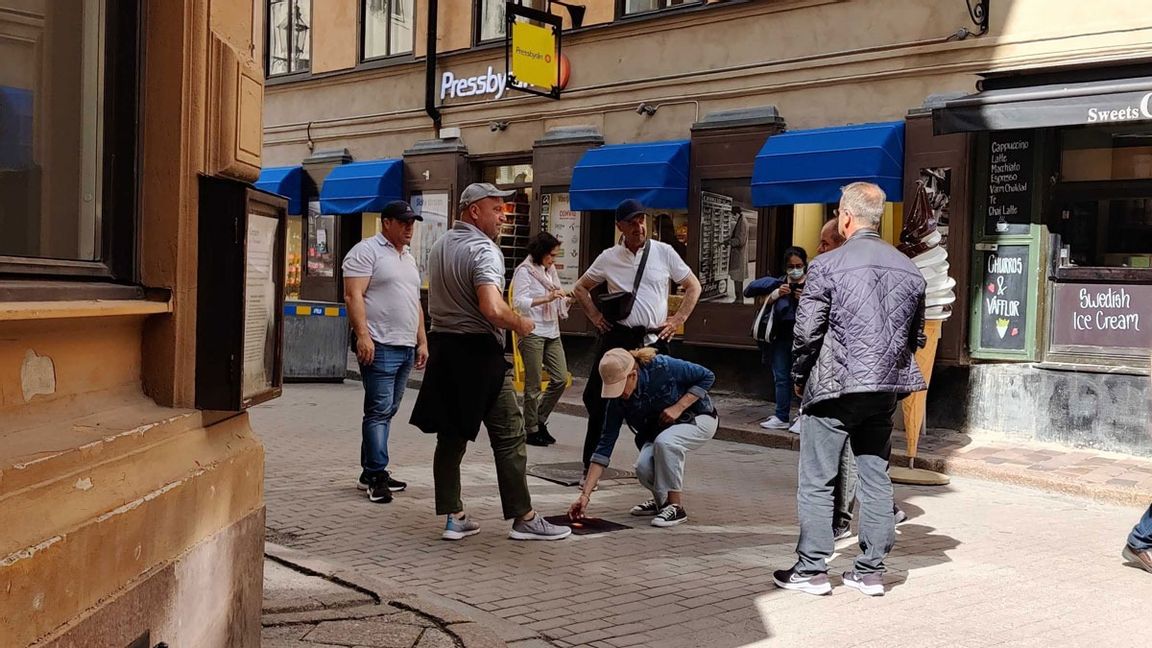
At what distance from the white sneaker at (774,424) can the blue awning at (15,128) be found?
9097 millimetres

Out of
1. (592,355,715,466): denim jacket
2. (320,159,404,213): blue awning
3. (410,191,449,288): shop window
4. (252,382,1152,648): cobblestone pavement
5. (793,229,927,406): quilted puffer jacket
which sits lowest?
(252,382,1152,648): cobblestone pavement

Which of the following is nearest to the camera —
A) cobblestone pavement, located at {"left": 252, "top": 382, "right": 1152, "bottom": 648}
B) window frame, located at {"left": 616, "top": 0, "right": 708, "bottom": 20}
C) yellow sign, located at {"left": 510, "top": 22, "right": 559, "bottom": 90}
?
cobblestone pavement, located at {"left": 252, "top": 382, "right": 1152, "bottom": 648}

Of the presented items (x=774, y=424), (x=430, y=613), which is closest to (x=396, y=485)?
(x=430, y=613)

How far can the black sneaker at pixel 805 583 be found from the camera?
18.0ft

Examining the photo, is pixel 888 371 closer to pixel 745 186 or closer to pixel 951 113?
pixel 951 113

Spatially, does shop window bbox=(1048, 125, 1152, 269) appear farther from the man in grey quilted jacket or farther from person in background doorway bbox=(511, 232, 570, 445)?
the man in grey quilted jacket

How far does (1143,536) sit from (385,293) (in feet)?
15.3

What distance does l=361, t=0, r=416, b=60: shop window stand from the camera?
19.0 meters

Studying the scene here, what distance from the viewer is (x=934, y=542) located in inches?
268

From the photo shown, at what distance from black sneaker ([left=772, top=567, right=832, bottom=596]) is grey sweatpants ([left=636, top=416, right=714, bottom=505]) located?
4.64 feet

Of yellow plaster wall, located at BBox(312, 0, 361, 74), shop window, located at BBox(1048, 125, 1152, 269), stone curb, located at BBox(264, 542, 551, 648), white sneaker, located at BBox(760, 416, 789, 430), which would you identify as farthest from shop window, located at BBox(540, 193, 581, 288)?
stone curb, located at BBox(264, 542, 551, 648)

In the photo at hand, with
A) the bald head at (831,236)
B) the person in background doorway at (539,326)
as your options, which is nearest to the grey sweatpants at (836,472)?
the bald head at (831,236)

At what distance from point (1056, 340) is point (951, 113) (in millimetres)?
2331

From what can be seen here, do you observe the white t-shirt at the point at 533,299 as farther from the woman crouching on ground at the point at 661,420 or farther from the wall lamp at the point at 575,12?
the wall lamp at the point at 575,12
